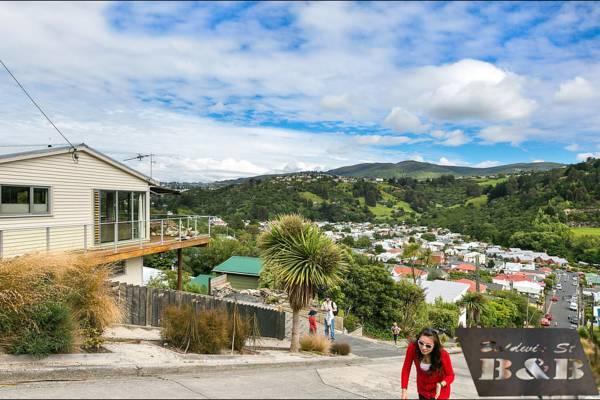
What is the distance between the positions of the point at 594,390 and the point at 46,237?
→ 42.3ft

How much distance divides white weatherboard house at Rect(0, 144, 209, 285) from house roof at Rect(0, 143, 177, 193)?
0.03 meters

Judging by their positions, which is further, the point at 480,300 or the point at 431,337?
A: the point at 480,300

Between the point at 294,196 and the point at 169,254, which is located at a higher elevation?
the point at 294,196

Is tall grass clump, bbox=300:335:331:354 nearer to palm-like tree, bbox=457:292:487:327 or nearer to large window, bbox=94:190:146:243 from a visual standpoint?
large window, bbox=94:190:146:243

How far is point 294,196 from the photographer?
442 feet

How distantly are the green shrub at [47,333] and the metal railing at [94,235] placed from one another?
494 centimetres

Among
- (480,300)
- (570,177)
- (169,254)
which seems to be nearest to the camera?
(480,300)

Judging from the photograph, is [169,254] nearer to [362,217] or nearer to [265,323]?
[265,323]

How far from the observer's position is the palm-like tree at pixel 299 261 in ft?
36.9

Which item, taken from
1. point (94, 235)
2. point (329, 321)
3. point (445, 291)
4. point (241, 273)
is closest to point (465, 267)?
point (445, 291)

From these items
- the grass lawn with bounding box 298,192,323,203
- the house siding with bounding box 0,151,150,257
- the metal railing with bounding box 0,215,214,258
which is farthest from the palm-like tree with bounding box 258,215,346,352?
the grass lawn with bounding box 298,192,323,203

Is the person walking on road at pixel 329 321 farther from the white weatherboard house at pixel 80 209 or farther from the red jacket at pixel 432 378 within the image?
the red jacket at pixel 432 378

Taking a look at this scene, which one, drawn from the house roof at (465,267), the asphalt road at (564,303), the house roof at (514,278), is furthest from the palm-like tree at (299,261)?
the house roof at (465,267)

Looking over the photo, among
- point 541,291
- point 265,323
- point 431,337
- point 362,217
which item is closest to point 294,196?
point 362,217
